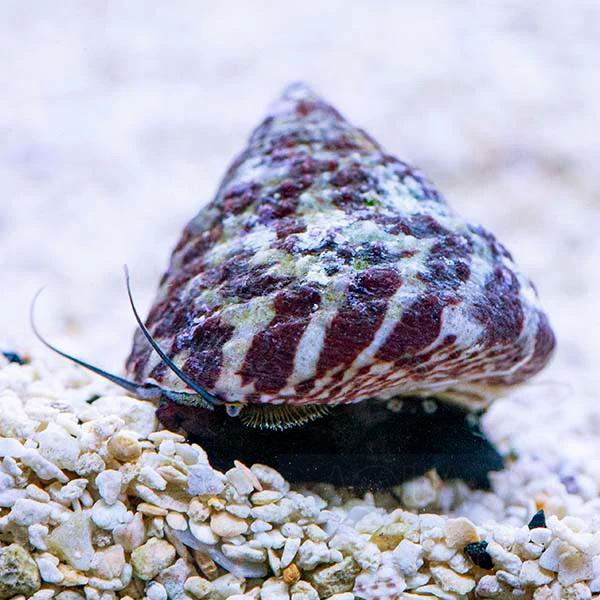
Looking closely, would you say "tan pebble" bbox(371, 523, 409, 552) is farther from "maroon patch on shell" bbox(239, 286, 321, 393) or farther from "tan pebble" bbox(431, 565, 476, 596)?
"maroon patch on shell" bbox(239, 286, 321, 393)

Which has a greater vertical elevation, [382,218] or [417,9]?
[417,9]

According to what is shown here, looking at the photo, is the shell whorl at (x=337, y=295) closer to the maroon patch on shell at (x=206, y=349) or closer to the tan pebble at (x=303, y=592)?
the maroon patch on shell at (x=206, y=349)

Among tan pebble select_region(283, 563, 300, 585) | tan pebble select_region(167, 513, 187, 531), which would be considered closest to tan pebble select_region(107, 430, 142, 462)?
tan pebble select_region(167, 513, 187, 531)

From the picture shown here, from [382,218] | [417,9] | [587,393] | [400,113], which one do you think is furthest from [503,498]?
[417,9]

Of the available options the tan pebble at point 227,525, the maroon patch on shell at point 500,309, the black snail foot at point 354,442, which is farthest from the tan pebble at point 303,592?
the maroon patch on shell at point 500,309

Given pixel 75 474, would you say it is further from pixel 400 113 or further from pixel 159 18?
pixel 159 18
